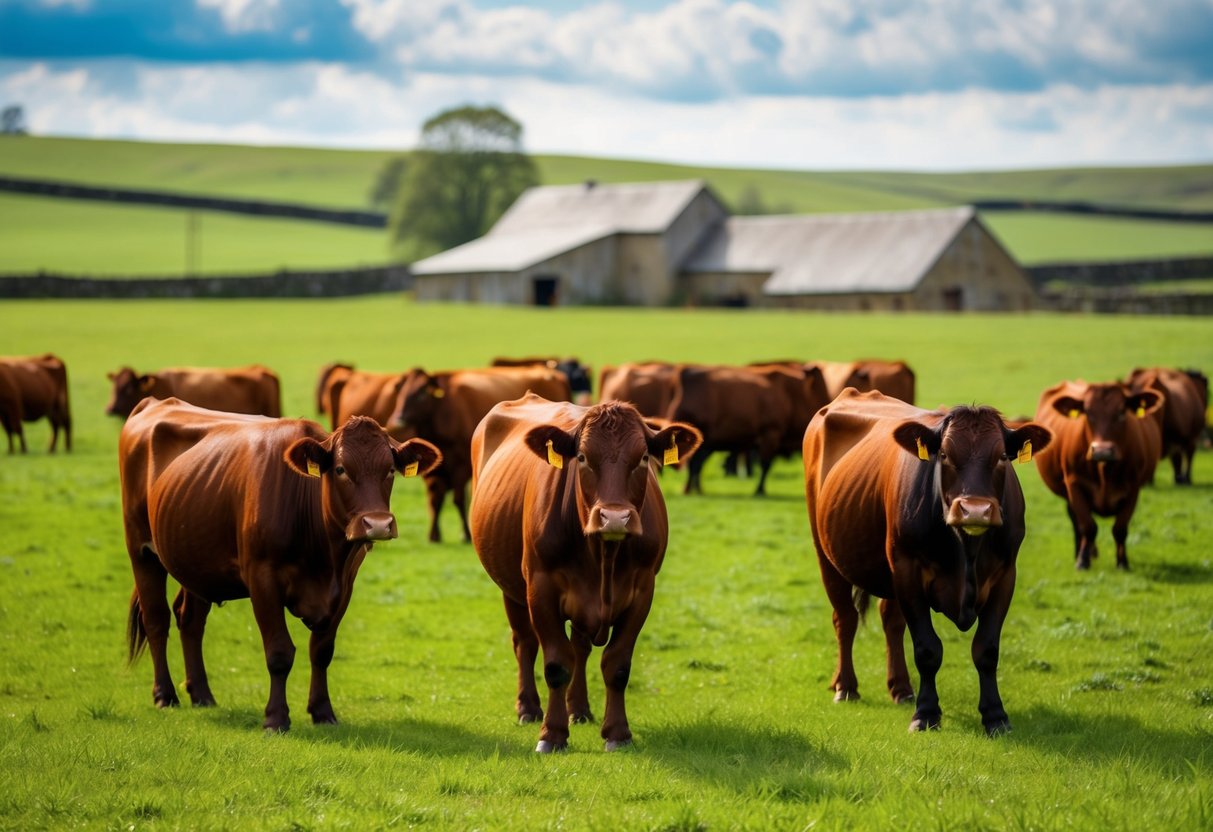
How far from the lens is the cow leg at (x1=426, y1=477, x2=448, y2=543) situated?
18.8 meters

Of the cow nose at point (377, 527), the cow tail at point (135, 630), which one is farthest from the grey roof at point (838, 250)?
the cow nose at point (377, 527)

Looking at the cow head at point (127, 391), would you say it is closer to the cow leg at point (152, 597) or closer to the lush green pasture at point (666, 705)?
the lush green pasture at point (666, 705)

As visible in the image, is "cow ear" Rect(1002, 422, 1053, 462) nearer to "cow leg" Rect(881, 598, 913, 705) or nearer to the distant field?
"cow leg" Rect(881, 598, 913, 705)

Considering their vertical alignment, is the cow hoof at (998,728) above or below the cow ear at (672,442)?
below

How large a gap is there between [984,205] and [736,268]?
73.6 metres

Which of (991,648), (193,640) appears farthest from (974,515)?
(193,640)

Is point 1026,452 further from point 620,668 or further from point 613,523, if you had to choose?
point 620,668

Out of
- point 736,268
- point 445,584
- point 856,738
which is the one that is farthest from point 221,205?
point 856,738

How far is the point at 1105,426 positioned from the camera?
15039 millimetres

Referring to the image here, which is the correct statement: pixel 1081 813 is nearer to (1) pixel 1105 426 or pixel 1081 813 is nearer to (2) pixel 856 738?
(2) pixel 856 738

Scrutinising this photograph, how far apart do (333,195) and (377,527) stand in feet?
428

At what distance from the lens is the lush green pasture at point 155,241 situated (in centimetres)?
8400

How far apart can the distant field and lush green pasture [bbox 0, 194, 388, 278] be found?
0.50ft

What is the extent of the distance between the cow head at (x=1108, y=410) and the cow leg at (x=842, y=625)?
5.56m
